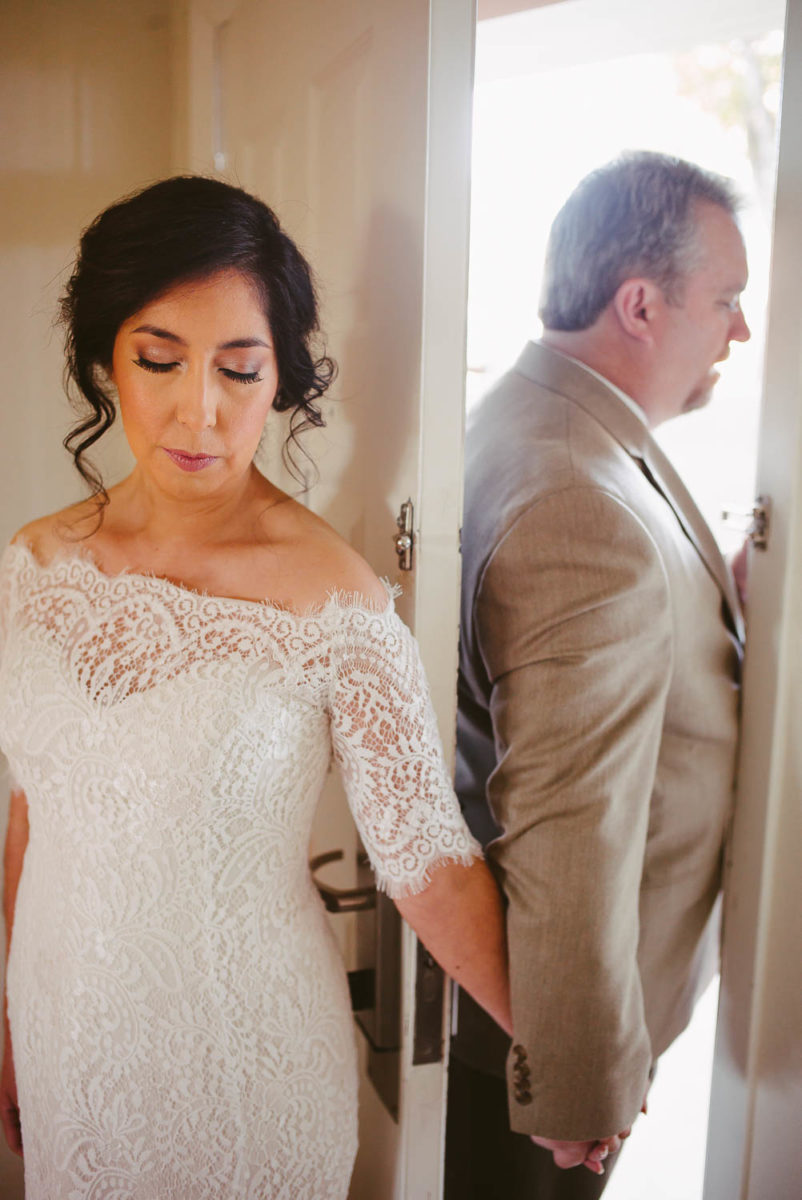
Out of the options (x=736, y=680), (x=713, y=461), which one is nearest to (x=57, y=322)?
(x=736, y=680)

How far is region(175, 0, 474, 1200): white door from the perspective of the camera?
95cm

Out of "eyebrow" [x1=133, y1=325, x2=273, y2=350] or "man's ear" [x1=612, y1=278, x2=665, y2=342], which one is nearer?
"eyebrow" [x1=133, y1=325, x2=273, y2=350]

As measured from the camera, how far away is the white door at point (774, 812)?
1.19m

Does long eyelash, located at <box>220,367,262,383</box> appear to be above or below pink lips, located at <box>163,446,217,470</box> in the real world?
above

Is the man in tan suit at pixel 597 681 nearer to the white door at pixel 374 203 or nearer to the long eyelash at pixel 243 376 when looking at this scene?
the white door at pixel 374 203

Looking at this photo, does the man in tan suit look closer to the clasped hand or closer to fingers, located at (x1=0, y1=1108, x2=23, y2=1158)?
the clasped hand

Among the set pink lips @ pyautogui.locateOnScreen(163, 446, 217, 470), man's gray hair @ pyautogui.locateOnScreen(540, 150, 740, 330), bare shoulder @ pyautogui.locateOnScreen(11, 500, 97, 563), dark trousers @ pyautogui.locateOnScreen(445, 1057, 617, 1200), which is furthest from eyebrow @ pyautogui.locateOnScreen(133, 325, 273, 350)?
dark trousers @ pyautogui.locateOnScreen(445, 1057, 617, 1200)

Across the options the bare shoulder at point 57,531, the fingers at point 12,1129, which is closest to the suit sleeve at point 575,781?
the bare shoulder at point 57,531

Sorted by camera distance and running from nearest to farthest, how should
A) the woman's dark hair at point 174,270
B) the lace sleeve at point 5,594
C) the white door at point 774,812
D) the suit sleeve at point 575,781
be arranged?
the woman's dark hair at point 174,270, the lace sleeve at point 5,594, the suit sleeve at point 575,781, the white door at point 774,812

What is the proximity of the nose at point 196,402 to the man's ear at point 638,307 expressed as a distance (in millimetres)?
760

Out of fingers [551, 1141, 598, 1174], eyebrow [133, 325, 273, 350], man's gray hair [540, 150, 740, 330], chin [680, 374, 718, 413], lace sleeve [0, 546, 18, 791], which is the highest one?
man's gray hair [540, 150, 740, 330]

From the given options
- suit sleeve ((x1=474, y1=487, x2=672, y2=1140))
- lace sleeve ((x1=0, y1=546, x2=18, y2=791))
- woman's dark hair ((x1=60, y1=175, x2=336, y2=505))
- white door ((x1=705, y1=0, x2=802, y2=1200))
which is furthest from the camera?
white door ((x1=705, y1=0, x2=802, y2=1200))

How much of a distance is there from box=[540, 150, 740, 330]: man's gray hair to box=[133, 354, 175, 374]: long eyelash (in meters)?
0.73

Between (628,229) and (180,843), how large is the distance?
1.06 m
